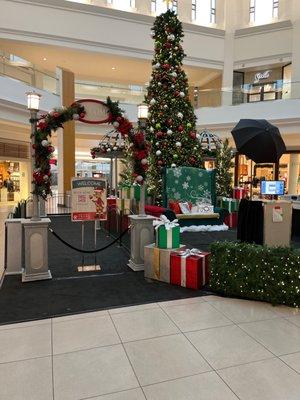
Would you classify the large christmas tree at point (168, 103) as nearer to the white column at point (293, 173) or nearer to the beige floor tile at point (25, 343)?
the beige floor tile at point (25, 343)

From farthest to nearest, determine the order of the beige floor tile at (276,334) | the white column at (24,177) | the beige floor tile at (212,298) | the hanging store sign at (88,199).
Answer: the white column at (24,177)
the hanging store sign at (88,199)
the beige floor tile at (212,298)
the beige floor tile at (276,334)

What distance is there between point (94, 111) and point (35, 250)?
2.18m

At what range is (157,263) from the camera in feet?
15.5

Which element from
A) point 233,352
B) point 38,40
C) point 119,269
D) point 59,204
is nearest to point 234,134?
point 119,269

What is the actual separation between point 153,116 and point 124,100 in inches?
314

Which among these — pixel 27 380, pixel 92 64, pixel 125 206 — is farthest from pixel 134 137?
pixel 92 64

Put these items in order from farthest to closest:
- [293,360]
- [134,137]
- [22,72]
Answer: [22,72]
[134,137]
[293,360]

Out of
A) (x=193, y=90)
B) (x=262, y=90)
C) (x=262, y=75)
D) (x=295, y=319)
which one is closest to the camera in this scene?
(x=295, y=319)

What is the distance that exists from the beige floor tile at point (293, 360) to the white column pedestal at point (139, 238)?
2.77 metres

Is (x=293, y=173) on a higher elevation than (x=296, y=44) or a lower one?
lower

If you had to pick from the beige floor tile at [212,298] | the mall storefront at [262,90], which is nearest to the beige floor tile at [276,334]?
the beige floor tile at [212,298]

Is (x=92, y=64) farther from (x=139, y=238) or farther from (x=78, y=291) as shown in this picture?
(x=78, y=291)

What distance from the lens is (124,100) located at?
16172 mm

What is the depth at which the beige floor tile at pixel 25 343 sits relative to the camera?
9.14ft
